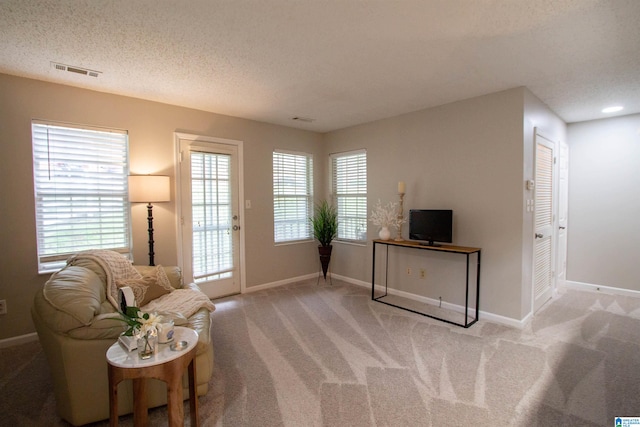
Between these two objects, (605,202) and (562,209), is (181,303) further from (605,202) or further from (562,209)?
(605,202)

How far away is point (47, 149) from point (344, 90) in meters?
3.01

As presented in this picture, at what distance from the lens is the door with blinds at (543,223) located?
3461mm

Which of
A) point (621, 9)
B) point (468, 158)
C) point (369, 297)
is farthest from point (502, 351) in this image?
point (621, 9)

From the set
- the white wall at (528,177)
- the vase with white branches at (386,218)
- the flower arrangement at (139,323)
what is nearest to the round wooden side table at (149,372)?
the flower arrangement at (139,323)

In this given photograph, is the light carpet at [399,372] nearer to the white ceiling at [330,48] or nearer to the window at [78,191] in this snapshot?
the window at [78,191]

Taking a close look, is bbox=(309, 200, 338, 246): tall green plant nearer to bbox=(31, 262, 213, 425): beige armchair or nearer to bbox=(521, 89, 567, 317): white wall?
bbox=(521, 89, 567, 317): white wall

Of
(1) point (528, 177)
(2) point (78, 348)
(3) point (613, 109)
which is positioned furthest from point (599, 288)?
(2) point (78, 348)

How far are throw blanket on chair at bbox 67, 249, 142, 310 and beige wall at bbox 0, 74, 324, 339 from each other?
2.55 ft

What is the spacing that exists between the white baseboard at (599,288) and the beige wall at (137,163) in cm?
392

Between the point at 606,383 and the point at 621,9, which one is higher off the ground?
the point at 621,9

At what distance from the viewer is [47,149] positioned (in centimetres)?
298

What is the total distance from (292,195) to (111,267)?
2.86m

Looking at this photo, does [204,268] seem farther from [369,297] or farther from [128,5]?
[128,5]

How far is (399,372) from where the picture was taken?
2.36 meters
